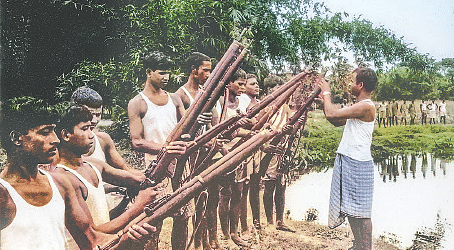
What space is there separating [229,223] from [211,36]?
198 cm

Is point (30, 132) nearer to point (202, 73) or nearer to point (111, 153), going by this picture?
point (111, 153)

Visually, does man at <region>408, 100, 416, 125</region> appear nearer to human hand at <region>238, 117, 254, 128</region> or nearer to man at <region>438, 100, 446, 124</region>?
man at <region>438, 100, 446, 124</region>

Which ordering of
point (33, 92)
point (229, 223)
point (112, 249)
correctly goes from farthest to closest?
1. point (229, 223)
2. point (33, 92)
3. point (112, 249)

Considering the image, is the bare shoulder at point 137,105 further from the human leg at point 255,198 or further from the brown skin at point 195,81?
the human leg at point 255,198

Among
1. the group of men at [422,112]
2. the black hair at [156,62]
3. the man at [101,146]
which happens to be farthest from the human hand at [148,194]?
the group of men at [422,112]

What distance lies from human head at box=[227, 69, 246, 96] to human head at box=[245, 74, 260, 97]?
6 centimetres

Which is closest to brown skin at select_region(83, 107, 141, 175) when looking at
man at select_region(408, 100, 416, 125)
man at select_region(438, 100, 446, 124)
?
man at select_region(408, 100, 416, 125)

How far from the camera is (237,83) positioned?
4809 mm

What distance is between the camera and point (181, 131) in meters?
4.49

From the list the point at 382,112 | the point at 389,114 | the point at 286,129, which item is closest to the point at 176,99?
the point at 286,129

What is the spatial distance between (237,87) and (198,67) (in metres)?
0.47

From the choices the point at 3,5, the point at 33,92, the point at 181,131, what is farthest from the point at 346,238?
the point at 3,5

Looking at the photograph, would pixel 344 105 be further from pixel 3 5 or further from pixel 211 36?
pixel 3 5

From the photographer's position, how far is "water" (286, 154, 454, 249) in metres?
4.79
